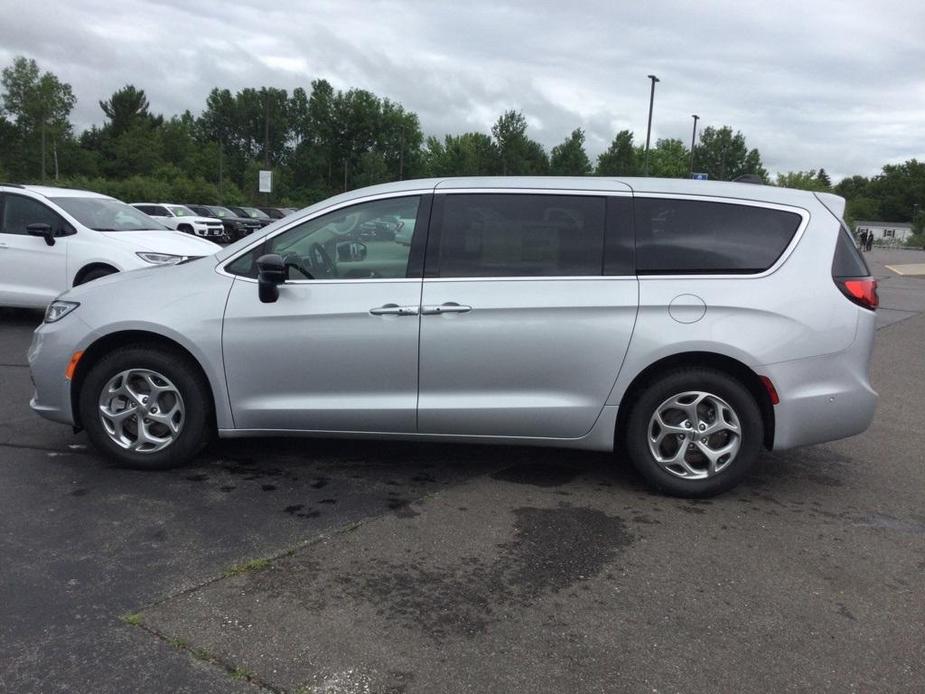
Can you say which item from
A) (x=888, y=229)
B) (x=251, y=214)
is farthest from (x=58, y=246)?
(x=888, y=229)

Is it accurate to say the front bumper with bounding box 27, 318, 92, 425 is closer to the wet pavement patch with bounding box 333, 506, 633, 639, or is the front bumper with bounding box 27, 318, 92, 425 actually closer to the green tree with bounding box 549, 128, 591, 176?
the wet pavement patch with bounding box 333, 506, 633, 639

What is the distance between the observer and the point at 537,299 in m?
4.45

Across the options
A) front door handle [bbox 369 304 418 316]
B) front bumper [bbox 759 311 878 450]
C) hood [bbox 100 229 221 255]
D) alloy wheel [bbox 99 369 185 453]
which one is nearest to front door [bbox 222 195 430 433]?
front door handle [bbox 369 304 418 316]

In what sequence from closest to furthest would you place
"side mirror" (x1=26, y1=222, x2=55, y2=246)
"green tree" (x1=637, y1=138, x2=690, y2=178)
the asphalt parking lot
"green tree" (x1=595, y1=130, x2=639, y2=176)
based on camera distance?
the asphalt parking lot, "side mirror" (x1=26, y1=222, x2=55, y2=246), "green tree" (x1=595, y1=130, x2=639, y2=176), "green tree" (x1=637, y1=138, x2=690, y2=178)

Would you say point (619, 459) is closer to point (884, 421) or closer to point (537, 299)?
point (537, 299)

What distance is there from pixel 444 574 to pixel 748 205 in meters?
2.62

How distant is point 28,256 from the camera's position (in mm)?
9820

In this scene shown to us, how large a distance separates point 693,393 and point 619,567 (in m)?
1.19

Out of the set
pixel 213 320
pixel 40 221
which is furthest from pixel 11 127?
pixel 213 320

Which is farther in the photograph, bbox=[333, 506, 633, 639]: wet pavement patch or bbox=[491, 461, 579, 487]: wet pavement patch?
bbox=[491, 461, 579, 487]: wet pavement patch

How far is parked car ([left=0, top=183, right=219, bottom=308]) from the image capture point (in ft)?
31.7

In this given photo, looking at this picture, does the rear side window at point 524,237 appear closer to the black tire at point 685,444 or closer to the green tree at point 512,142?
the black tire at point 685,444

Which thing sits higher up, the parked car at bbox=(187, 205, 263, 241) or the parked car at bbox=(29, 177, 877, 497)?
the parked car at bbox=(187, 205, 263, 241)

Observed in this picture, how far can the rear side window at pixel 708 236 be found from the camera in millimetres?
4512
